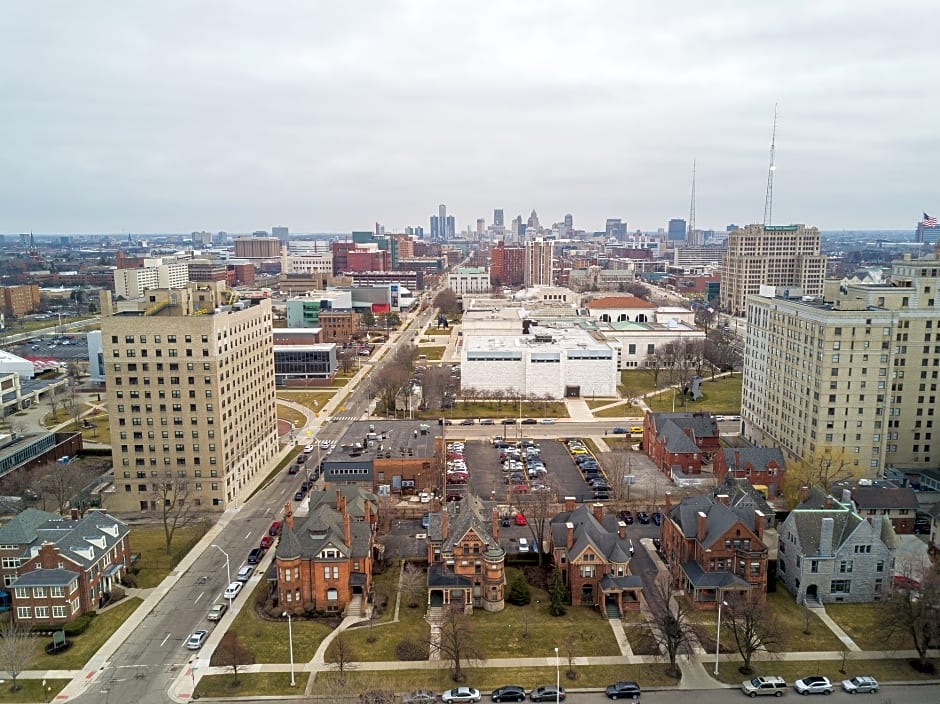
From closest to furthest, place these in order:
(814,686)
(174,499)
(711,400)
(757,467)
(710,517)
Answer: (814,686)
(710,517)
(174,499)
(757,467)
(711,400)

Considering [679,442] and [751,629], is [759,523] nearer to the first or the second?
[751,629]

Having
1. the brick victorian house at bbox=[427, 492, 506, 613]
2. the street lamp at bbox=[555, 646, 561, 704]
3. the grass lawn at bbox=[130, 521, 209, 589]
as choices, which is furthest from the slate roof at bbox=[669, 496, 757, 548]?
the grass lawn at bbox=[130, 521, 209, 589]

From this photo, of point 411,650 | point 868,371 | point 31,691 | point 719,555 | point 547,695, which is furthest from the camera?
point 868,371

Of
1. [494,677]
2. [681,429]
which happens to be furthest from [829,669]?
[681,429]

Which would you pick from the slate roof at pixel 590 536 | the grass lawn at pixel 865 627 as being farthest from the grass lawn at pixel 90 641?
the grass lawn at pixel 865 627

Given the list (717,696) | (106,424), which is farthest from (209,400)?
(717,696)

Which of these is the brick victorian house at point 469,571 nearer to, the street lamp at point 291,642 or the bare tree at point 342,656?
the bare tree at point 342,656
